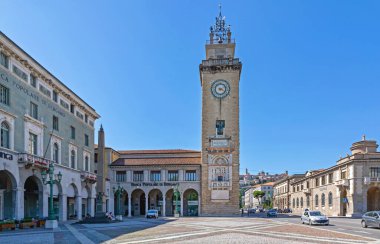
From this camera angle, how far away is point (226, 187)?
64562mm

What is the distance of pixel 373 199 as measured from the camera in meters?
60.0

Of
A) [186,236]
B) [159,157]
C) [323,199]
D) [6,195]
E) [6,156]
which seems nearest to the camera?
[186,236]

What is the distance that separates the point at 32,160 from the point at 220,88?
4026 cm

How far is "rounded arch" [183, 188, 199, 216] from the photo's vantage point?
6719 centimetres

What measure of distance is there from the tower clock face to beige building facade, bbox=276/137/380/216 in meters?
22.9

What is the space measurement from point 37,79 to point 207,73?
35.8m

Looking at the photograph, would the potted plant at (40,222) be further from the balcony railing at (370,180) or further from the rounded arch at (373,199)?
the rounded arch at (373,199)

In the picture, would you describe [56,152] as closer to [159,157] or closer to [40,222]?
[40,222]

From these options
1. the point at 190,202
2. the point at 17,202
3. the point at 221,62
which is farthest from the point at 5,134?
the point at 221,62

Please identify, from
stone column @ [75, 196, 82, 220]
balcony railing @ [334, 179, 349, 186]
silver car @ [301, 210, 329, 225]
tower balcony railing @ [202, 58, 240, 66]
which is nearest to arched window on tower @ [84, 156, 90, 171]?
stone column @ [75, 196, 82, 220]

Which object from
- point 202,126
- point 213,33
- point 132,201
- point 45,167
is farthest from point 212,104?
point 45,167

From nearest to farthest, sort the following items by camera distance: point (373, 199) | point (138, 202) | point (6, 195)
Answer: point (6, 195), point (373, 199), point (138, 202)

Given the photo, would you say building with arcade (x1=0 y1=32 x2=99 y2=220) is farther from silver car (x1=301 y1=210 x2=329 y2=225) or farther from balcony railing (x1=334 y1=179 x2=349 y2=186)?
balcony railing (x1=334 y1=179 x2=349 y2=186)

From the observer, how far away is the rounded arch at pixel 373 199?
2329 inches
